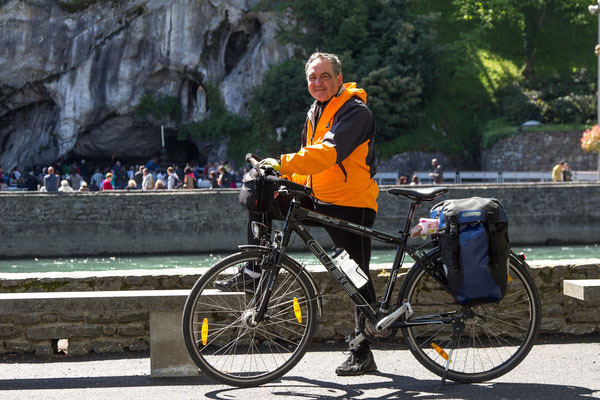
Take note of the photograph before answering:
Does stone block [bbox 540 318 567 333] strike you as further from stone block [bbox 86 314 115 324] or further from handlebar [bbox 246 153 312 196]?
stone block [bbox 86 314 115 324]

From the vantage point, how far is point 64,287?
239 inches

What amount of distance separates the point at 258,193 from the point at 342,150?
21.9 inches

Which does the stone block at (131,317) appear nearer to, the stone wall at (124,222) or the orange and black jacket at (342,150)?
the orange and black jacket at (342,150)

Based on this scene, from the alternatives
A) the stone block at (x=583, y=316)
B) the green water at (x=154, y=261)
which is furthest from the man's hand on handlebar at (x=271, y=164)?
the green water at (x=154, y=261)

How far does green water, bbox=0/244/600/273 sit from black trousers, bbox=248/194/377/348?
14.5 metres

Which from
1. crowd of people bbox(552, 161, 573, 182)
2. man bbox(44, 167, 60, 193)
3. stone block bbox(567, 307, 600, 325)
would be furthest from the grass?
stone block bbox(567, 307, 600, 325)

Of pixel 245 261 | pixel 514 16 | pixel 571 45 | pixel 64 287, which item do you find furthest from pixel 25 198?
pixel 571 45

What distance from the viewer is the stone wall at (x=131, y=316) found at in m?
5.86

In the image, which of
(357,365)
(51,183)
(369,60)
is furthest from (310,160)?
(369,60)

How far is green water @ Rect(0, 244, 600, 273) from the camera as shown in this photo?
806 inches

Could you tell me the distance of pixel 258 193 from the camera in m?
4.80

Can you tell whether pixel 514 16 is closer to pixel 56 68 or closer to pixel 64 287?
pixel 56 68

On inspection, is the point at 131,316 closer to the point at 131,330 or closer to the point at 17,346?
the point at 131,330

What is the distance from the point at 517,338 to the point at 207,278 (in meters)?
1.92
